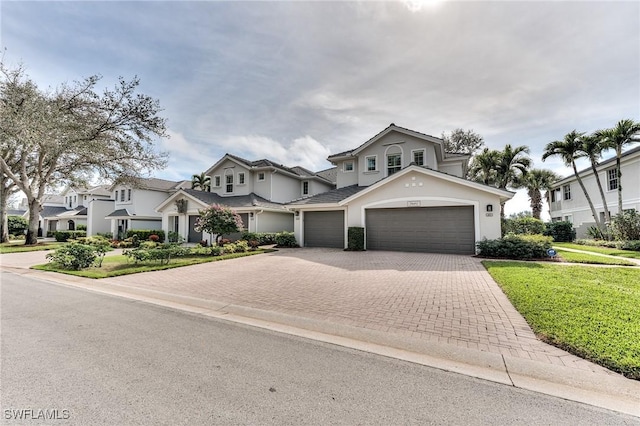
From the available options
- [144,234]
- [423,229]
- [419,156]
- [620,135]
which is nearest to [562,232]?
[620,135]

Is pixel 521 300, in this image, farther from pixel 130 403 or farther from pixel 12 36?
pixel 12 36

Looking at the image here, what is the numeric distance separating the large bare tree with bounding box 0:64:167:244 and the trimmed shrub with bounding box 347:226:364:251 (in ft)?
58.2

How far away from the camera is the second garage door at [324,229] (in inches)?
692

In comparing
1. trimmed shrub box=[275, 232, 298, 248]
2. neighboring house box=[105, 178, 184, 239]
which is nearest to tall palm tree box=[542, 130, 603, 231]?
trimmed shrub box=[275, 232, 298, 248]

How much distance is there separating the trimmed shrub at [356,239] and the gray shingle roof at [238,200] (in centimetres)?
806

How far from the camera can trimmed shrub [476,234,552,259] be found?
38.4ft

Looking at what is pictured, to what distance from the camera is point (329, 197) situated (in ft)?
60.4

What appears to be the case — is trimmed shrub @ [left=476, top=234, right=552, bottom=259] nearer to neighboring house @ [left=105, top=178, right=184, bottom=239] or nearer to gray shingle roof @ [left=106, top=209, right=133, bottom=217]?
neighboring house @ [left=105, top=178, right=184, bottom=239]

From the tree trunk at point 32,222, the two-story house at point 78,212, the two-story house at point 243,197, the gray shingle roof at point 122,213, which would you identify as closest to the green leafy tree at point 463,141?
the two-story house at point 243,197

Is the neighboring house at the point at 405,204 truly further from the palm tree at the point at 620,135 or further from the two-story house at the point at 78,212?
the two-story house at the point at 78,212

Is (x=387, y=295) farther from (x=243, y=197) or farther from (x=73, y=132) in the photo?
(x=73, y=132)

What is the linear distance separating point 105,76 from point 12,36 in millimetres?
8713

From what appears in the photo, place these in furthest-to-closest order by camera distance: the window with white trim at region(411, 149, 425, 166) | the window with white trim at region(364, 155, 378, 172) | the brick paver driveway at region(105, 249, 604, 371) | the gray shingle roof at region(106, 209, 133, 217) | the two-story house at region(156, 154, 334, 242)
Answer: the gray shingle roof at region(106, 209, 133, 217) → the two-story house at region(156, 154, 334, 242) → the window with white trim at region(364, 155, 378, 172) → the window with white trim at region(411, 149, 425, 166) → the brick paver driveway at region(105, 249, 604, 371)

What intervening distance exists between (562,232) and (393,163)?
16.3 meters
